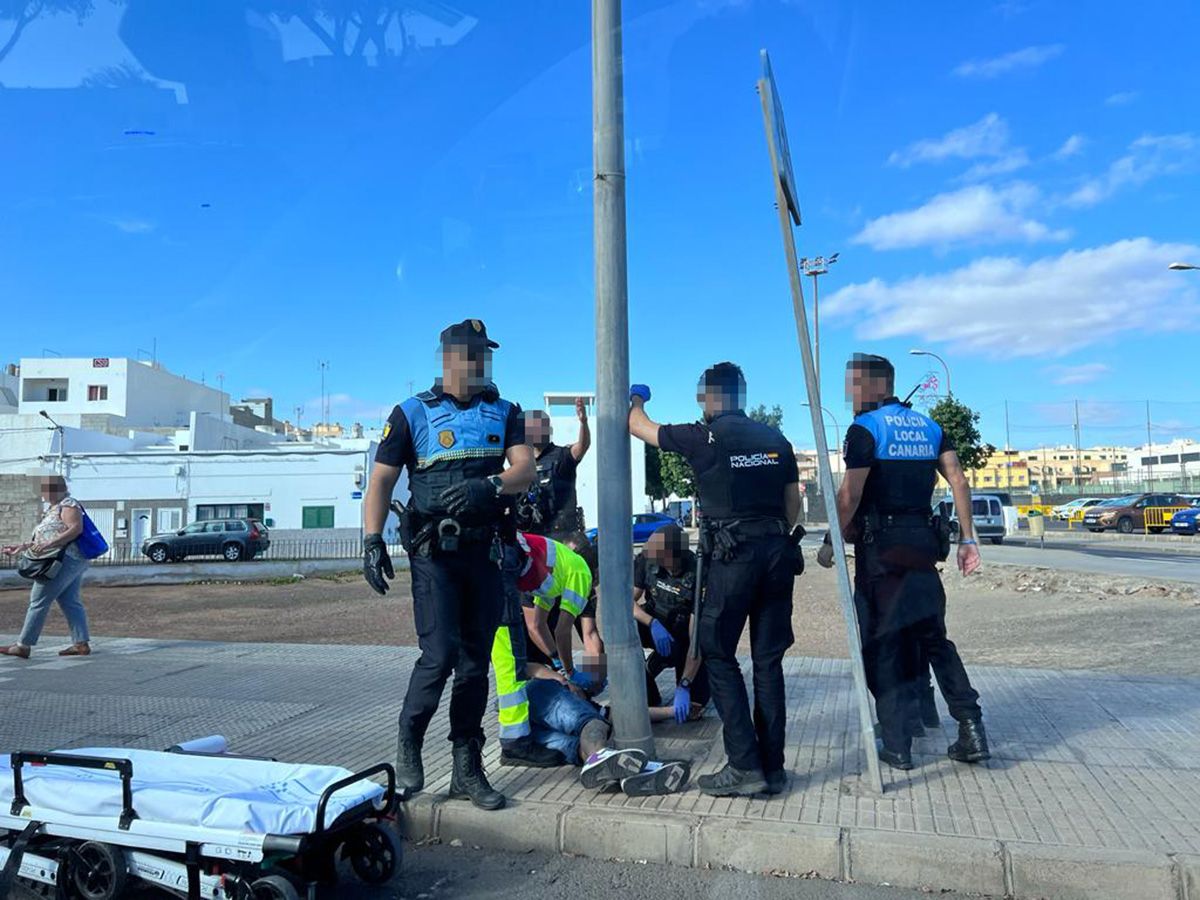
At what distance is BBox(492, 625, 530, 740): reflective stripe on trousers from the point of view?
4125 mm

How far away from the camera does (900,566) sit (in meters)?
4.11

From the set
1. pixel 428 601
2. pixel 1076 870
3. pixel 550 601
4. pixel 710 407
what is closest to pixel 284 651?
pixel 550 601

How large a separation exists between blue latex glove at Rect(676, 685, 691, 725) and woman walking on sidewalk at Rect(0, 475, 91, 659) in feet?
19.4

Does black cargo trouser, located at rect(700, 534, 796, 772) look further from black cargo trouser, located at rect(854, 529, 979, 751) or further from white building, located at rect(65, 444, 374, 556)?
white building, located at rect(65, 444, 374, 556)

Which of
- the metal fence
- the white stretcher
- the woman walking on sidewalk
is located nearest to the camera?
the white stretcher

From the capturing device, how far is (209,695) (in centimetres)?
601

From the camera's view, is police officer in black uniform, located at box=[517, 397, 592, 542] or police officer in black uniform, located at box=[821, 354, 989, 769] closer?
police officer in black uniform, located at box=[821, 354, 989, 769]

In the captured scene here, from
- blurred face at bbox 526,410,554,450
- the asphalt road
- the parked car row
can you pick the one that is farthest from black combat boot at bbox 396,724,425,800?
the parked car row

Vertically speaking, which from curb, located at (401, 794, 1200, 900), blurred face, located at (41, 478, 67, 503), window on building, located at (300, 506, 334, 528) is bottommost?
curb, located at (401, 794, 1200, 900)

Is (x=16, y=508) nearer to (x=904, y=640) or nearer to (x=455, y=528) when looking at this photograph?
(x=455, y=528)

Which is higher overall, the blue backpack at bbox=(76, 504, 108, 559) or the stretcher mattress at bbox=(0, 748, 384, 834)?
the blue backpack at bbox=(76, 504, 108, 559)

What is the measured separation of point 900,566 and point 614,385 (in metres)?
1.67

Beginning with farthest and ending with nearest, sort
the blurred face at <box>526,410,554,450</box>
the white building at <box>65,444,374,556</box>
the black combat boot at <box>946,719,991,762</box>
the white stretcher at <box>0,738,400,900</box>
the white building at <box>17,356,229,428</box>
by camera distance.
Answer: the white building at <box>17,356,229,428</box> < the white building at <box>65,444,374,556</box> < the blurred face at <box>526,410,554,450</box> < the black combat boot at <box>946,719,991,762</box> < the white stretcher at <box>0,738,400,900</box>

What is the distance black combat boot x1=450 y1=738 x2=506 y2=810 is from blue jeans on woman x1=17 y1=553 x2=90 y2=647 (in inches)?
218
